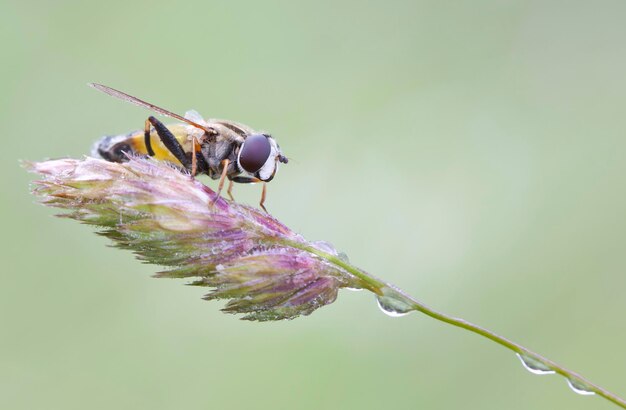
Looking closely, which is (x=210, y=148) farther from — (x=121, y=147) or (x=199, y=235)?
(x=199, y=235)

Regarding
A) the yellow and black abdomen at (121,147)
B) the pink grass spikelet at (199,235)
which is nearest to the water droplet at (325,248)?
the pink grass spikelet at (199,235)

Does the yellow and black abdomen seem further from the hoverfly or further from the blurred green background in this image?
the blurred green background

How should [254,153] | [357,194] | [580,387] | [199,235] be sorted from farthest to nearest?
[357,194]
[254,153]
[199,235]
[580,387]

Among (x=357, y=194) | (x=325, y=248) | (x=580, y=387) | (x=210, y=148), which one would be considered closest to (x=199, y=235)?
(x=325, y=248)

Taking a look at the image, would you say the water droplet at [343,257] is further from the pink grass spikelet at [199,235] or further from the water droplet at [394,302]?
the water droplet at [394,302]

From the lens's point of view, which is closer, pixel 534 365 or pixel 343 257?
pixel 534 365

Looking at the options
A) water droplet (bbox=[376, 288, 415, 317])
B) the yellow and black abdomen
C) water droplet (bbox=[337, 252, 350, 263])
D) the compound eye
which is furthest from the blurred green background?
water droplet (bbox=[376, 288, 415, 317])
